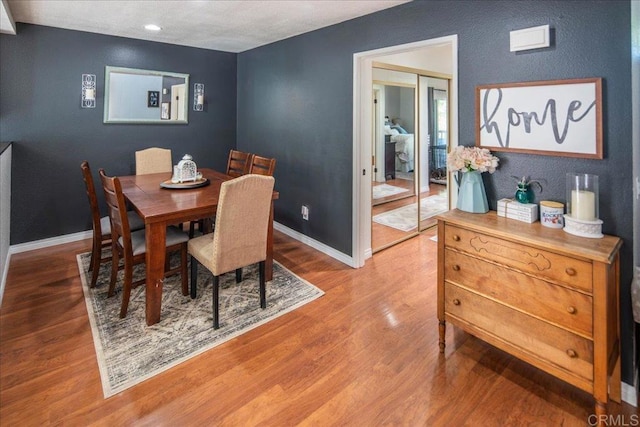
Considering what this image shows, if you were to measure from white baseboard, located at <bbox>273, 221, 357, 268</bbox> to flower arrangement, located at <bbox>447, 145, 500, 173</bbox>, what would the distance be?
1601 millimetres

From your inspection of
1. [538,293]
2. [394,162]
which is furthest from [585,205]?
[394,162]

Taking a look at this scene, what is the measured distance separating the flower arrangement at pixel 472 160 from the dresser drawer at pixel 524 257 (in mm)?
408

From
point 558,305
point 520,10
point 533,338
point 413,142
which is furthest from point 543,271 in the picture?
point 413,142

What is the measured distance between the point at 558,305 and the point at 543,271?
16 cm

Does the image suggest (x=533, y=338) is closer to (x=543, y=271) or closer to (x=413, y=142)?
(x=543, y=271)

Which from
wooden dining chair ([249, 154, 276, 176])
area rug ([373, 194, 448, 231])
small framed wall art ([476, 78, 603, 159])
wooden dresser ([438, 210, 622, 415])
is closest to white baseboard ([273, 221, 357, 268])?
wooden dining chair ([249, 154, 276, 176])

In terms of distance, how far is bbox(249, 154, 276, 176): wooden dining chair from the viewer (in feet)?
10.2

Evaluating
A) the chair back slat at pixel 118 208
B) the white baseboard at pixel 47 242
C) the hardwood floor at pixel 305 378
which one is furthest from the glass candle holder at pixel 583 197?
the white baseboard at pixel 47 242

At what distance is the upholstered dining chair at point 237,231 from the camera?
220 centimetres

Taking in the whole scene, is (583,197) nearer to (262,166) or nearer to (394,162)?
(262,166)

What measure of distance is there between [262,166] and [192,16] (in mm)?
1504

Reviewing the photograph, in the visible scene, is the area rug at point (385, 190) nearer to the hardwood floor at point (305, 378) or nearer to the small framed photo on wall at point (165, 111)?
the hardwood floor at point (305, 378)

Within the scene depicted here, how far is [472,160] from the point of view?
2.09 metres

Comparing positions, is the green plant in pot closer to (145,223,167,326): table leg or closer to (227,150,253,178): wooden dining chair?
(145,223,167,326): table leg
